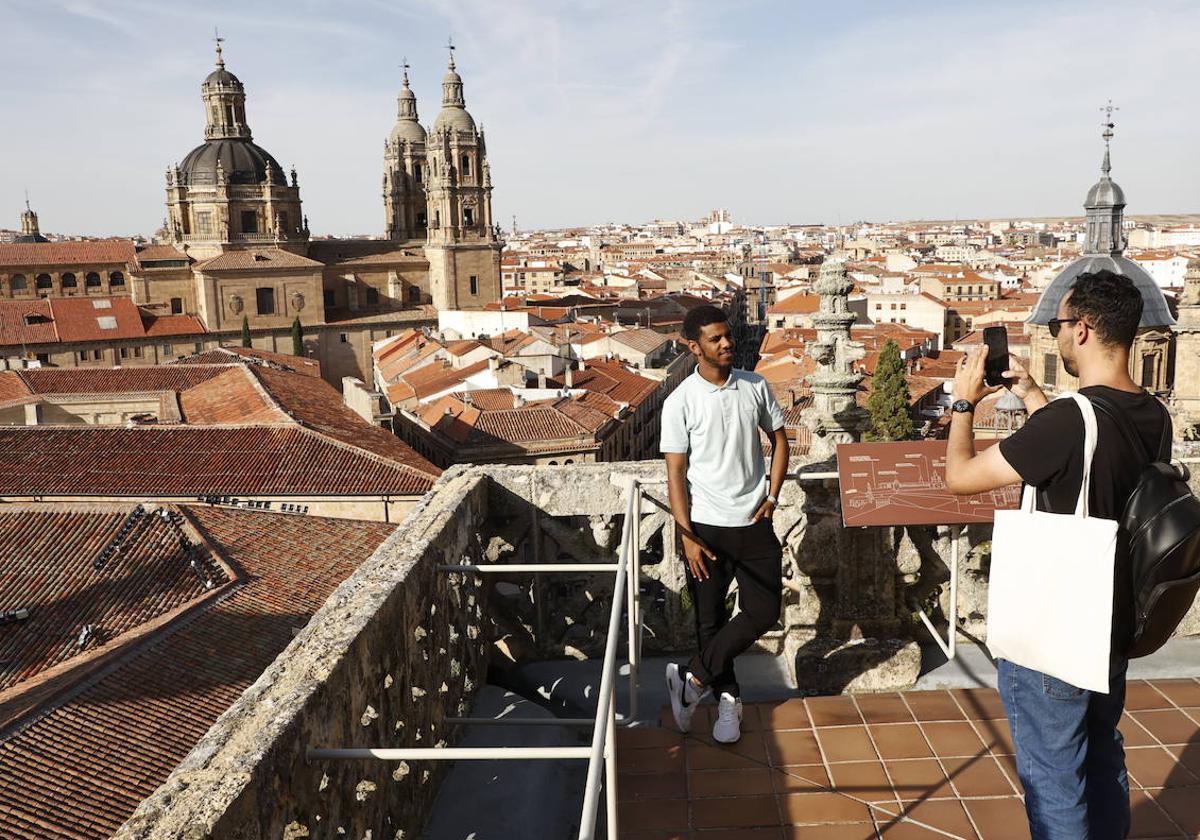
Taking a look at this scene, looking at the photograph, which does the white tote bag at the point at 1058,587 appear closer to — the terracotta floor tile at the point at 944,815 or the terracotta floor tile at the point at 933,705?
the terracotta floor tile at the point at 944,815

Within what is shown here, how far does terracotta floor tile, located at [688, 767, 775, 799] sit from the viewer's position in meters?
3.36

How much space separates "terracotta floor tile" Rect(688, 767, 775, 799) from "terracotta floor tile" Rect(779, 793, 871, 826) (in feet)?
0.30

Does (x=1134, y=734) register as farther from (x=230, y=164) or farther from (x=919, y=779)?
(x=230, y=164)

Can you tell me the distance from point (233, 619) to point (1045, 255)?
142 m

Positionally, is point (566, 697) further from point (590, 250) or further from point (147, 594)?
point (590, 250)

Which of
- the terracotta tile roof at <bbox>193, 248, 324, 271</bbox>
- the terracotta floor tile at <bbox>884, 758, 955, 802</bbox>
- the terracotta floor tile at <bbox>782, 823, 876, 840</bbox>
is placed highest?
the terracotta tile roof at <bbox>193, 248, 324, 271</bbox>

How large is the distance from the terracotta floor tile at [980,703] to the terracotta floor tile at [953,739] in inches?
3.9

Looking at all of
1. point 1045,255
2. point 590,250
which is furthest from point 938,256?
point 590,250

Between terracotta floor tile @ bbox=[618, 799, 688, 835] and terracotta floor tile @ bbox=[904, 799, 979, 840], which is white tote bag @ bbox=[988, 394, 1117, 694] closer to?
terracotta floor tile @ bbox=[904, 799, 979, 840]

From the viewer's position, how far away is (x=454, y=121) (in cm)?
6069

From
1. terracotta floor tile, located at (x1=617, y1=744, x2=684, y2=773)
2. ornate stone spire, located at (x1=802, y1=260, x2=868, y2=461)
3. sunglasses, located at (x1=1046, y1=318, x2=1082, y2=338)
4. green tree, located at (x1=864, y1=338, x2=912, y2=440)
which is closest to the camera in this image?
sunglasses, located at (x1=1046, y1=318, x2=1082, y2=338)

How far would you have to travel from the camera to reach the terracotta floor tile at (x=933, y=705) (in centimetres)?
383

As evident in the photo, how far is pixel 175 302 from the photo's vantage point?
174 feet

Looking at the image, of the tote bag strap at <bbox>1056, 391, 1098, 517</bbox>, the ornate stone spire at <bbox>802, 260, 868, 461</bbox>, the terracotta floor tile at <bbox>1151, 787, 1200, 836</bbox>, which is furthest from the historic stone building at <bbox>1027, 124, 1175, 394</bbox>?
the tote bag strap at <bbox>1056, 391, 1098, 517</bbox>
